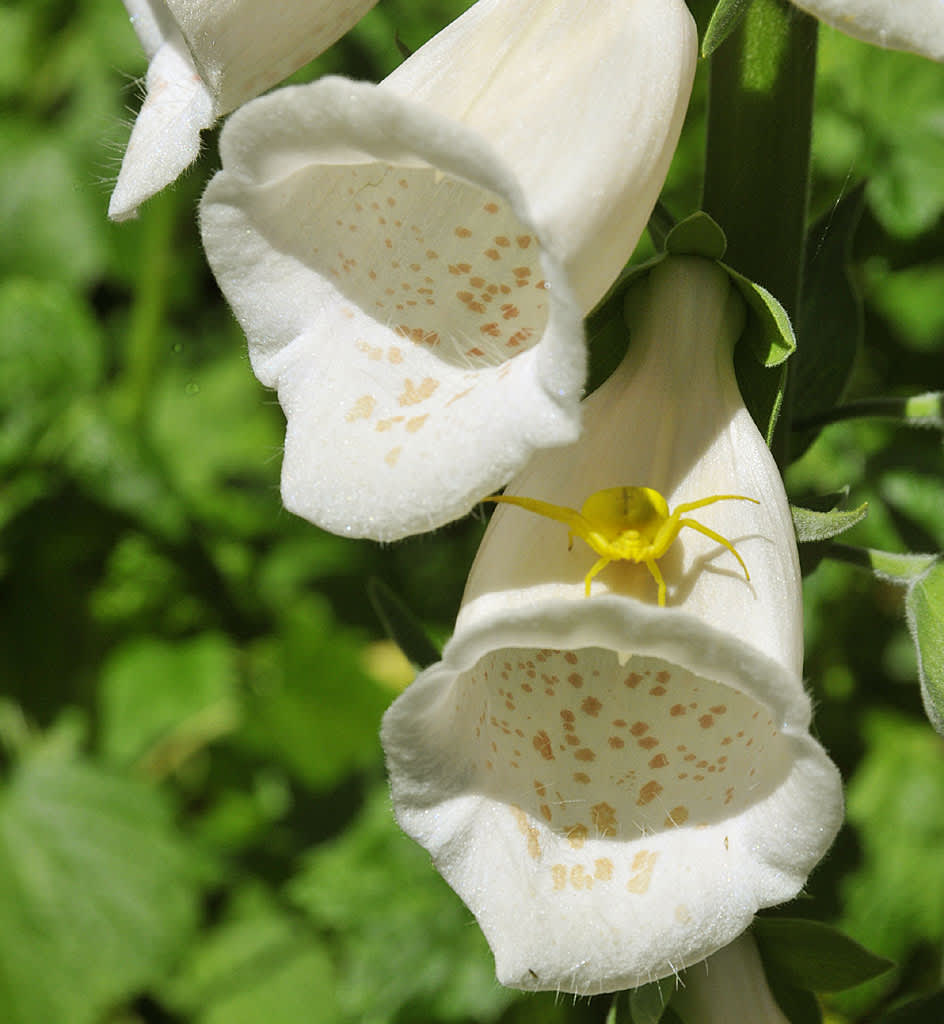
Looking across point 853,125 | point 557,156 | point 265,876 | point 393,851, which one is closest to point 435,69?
point 557,156

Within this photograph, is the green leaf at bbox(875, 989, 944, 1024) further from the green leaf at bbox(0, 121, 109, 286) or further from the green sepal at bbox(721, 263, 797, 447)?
the green leaf at bbox(0, 121, 109, 286)

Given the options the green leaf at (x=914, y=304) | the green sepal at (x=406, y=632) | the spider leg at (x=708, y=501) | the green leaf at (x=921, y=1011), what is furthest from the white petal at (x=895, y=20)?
the green leaf at (x=914, y=304)

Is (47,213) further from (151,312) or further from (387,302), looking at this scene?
(387,302)

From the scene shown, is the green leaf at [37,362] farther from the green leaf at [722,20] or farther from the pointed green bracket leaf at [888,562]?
the green leaf at [722,20]

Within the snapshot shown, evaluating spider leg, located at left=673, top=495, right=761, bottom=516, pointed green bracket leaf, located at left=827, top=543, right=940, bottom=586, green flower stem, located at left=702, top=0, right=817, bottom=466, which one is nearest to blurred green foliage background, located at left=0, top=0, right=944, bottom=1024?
pointed green bracket leaf, located at left=827, top=543, right=940, bottom=586

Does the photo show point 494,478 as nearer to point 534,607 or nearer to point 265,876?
point 534,607
